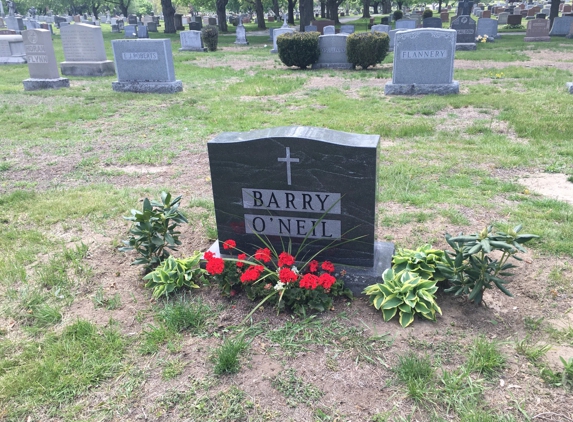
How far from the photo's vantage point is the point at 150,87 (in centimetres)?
1158

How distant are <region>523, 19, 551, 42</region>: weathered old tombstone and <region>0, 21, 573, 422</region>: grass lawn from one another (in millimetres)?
16260

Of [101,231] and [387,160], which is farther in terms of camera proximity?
[387,160]

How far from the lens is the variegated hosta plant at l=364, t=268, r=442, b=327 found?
2.85 metres

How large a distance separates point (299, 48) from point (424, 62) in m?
5.34

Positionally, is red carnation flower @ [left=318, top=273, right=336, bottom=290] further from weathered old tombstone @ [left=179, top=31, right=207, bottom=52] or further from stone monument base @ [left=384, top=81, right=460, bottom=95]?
weathered old tombstone @ [left=179, top=31, right=207, bottom=52]

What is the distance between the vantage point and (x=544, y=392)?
2305 mm

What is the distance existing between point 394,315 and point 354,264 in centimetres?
53

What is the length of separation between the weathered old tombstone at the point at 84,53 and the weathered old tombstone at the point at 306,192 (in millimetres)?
12476

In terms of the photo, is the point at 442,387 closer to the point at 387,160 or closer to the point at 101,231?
the point at 101,231

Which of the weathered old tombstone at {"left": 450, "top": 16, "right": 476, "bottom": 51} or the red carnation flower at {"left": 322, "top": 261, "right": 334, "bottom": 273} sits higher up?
the weathered old tombstone at {"left": 450, "top": 16, "right": 476, "bottom": 51}

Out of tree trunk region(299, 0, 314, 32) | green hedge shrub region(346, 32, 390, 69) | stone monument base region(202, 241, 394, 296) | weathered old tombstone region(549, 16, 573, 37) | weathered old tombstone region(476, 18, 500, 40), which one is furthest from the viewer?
tree trunk region(299, 0, 314, 32)

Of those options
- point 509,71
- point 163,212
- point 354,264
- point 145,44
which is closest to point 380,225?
point 354,264

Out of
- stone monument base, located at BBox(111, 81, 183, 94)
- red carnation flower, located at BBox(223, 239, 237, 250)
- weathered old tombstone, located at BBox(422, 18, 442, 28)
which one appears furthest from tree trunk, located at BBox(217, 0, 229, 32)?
red carnation flower, located at BBox(223, 239, 237, 250)

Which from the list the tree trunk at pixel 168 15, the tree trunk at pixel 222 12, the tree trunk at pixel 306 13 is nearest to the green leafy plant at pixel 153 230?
the tree trunk at pixel 306 13
